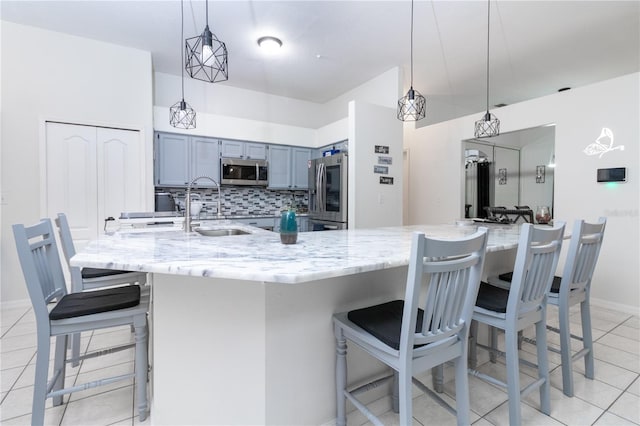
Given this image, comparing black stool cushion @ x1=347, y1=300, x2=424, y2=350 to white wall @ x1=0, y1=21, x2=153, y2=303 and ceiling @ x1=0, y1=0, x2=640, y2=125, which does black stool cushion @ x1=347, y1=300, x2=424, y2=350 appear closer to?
ceiling @ x1=0, y1=0, x2=640, y2=125

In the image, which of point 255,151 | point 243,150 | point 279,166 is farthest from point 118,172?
point 279,166

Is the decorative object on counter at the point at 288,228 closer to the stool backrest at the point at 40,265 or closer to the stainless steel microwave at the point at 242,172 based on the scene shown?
the stool backrest at the point at 40,265

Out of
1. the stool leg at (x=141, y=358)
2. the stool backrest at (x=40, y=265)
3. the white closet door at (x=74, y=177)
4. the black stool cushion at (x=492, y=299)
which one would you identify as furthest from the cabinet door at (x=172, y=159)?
the black stool cushion at (x=492, y=299)

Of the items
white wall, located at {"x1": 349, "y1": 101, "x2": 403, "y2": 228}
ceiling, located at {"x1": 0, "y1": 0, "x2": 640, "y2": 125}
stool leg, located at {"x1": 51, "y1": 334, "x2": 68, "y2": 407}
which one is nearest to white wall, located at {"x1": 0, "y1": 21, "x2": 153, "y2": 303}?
ceiling, located at {"x1": 0, "y1": 0, "x2": 640, "y2": 125}

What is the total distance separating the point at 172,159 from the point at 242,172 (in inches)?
38.6

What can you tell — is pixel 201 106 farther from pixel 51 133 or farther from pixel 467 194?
pixel 467 194

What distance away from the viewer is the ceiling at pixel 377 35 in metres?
3.05

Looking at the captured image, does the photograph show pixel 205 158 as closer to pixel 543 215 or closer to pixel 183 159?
pixel 183 159

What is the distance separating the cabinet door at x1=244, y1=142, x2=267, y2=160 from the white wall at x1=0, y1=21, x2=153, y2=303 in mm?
1714

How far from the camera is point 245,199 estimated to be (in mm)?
5215

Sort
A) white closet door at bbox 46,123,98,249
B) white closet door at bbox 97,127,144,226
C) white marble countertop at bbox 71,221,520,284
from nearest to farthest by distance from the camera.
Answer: white marble countertop at bbox 71,221,520,284 → white closet door at bbox 46,123,98,249 → white closet door at bbox 97,127,144,226

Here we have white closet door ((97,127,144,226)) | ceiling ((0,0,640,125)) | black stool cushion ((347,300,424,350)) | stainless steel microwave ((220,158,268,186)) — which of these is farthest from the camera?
stainless steel microwave ((220,158,268,186))

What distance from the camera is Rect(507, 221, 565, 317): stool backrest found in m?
1.44

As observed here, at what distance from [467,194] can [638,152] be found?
1.92 meters
